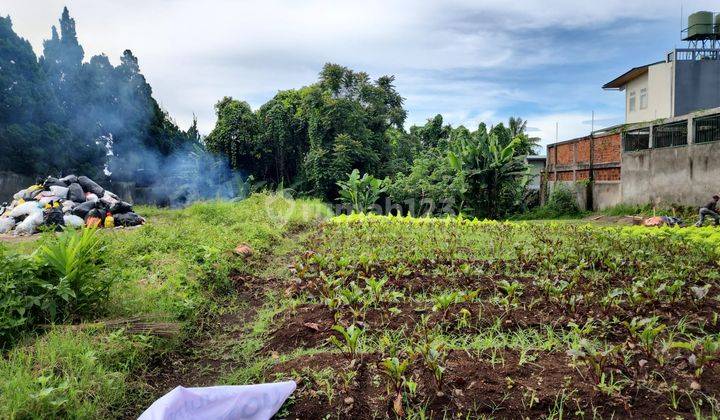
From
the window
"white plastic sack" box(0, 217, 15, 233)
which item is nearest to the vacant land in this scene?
"white plastic sack" box(0, 217, 15, 233)

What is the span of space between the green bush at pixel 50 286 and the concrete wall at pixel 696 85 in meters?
22.6

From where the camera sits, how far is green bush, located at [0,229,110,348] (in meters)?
3.60

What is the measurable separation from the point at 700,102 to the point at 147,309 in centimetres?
2349

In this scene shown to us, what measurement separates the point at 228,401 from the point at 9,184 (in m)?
20.9

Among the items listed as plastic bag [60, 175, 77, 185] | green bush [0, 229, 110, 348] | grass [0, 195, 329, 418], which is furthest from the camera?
plastic bag [60, 175, 77, 185]

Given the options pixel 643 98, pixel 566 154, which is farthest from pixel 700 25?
pixel 566 154

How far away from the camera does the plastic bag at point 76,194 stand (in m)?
13.0

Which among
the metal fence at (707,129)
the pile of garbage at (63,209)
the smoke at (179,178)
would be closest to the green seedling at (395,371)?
the pile of garbage at (63,209)

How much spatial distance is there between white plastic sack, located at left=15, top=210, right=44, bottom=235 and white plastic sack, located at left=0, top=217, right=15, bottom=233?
1.91 feet

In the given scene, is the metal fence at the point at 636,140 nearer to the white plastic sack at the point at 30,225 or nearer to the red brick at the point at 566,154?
the red brick at the point at 566,154

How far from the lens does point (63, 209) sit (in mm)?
12086

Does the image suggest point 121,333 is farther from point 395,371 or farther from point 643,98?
point 643,98

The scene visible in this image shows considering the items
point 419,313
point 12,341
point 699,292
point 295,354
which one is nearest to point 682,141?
point 699,292

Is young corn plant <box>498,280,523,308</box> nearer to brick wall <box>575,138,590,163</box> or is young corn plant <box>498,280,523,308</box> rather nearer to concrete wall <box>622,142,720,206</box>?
concrete wall <box>622,142,720,206</box>
